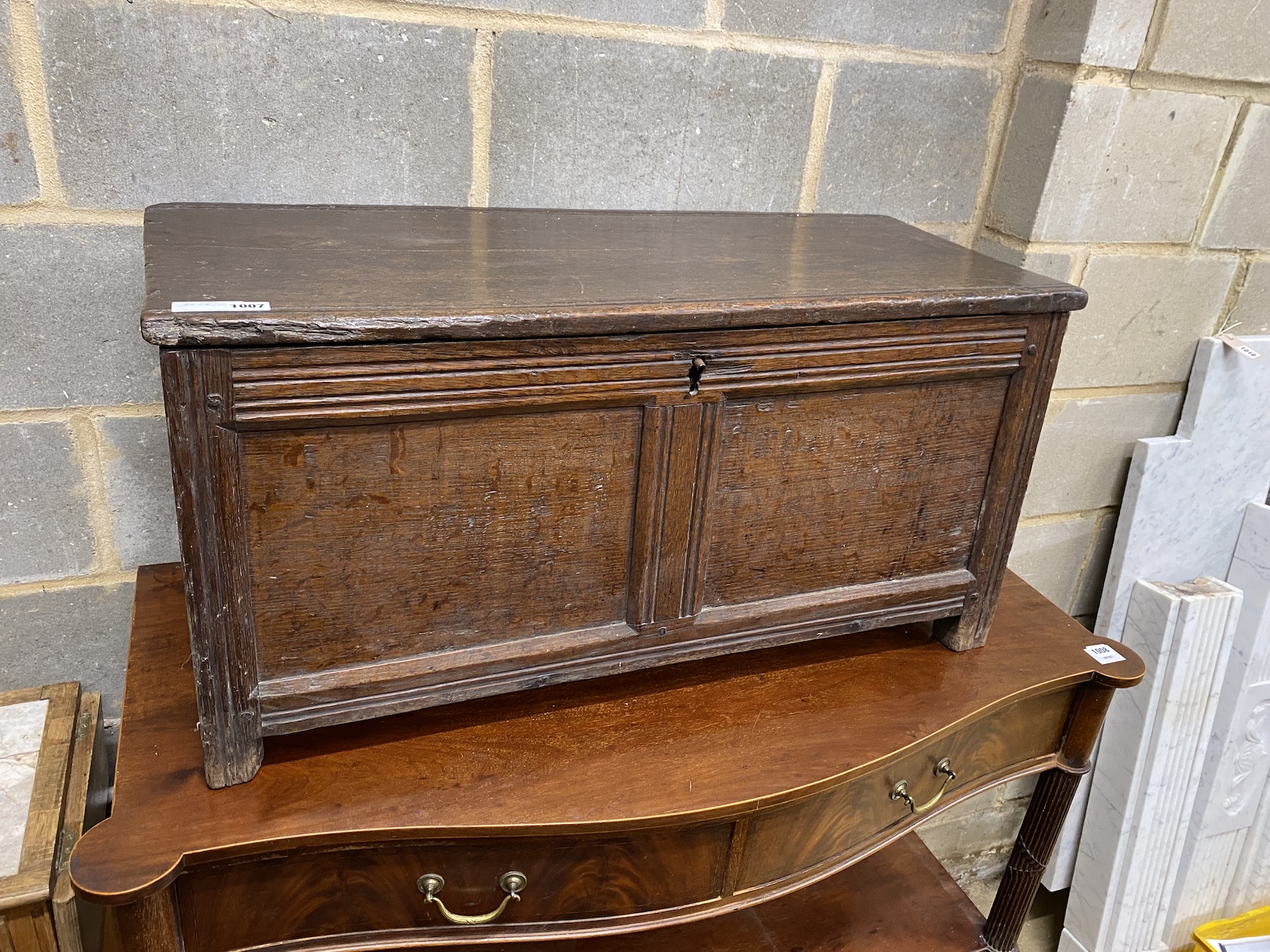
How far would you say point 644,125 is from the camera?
1385 mm

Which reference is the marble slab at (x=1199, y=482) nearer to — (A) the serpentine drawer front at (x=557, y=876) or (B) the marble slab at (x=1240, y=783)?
(B) the marble slab at (x=1240, y=783)

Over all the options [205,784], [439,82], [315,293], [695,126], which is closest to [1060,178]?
[695,126]

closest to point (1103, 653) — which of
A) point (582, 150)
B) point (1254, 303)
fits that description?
point (1254, 303)

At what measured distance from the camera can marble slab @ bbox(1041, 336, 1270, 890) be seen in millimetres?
1790

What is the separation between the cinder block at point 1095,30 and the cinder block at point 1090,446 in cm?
57

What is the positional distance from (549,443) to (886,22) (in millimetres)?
917

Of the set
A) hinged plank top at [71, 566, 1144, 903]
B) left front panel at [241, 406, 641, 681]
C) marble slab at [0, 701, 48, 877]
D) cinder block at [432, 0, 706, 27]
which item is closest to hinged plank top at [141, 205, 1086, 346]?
left front panel at [241, 406, 641, 681]

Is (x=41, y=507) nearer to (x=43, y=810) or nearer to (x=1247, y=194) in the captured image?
(x=43, y=810)

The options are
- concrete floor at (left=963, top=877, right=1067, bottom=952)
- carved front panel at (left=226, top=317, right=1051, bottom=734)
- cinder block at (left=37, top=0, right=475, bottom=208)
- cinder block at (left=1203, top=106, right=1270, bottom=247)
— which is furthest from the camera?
concrete floor at (left=963, top=877, right=1067, bottom=952)

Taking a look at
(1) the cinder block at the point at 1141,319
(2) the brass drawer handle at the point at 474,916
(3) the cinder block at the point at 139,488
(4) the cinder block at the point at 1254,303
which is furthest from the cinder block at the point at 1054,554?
(3) the cinder block at the point at 139,488

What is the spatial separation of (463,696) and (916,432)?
1.92 ft

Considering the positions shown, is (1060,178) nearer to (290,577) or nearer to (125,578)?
(290,577)

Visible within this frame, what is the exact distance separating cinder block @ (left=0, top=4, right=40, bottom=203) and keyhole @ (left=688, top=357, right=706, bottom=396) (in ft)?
2.63

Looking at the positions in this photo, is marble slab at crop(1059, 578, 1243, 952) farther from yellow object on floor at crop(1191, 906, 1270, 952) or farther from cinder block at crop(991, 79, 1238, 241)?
cinder block at crop(991, 79, 1238, 241)
